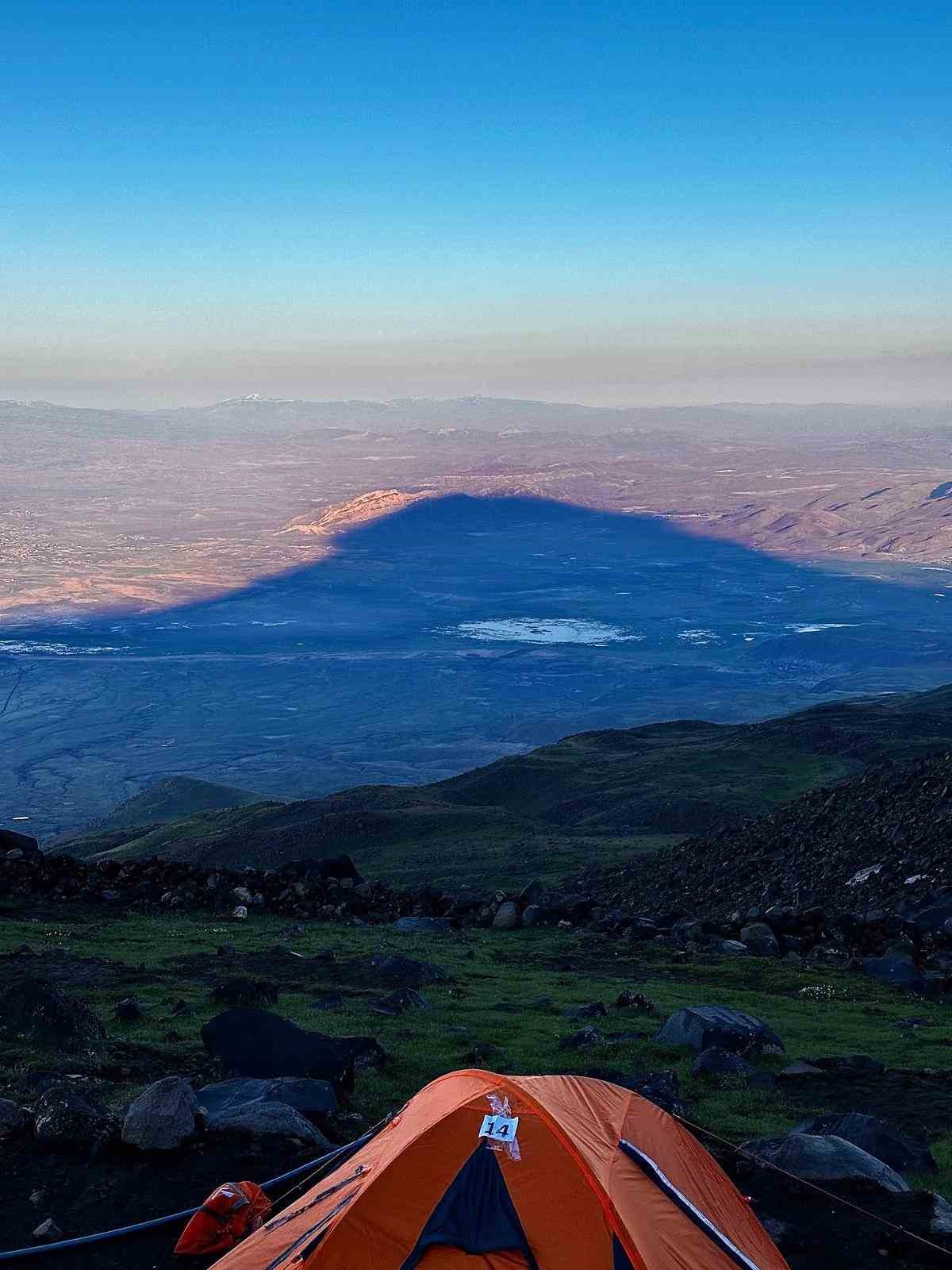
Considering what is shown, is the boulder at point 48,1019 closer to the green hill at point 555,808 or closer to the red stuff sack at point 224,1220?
the red stuff sack at point 224,1220

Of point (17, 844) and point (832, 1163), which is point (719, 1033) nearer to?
point (832, 1163)

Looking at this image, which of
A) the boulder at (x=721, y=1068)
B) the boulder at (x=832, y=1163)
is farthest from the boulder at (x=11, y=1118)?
the boulder at (x=721, y=1068)

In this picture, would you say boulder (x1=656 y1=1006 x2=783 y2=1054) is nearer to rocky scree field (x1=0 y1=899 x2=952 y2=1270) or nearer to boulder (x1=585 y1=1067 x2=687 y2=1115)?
rocky scree field (x1=0 y1=899 x2=952 y2=1270)

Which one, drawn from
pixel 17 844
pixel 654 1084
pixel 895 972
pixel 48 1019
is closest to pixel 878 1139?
pixel 654 1084

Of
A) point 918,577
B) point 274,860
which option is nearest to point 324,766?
point 274,860

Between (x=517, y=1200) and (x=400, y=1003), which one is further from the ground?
(x=517, y=1200)

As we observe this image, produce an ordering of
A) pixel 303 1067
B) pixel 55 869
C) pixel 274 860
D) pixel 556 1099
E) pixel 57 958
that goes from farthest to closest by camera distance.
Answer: pixel 274 860 < pixel 55 869 < pixel 57 958 < pixel 303 1067 < pixel 556 1099

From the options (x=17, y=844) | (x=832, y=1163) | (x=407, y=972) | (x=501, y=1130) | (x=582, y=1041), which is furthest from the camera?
(x=17, y=844)

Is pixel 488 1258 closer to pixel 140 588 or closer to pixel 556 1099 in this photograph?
pixel 556 1099
